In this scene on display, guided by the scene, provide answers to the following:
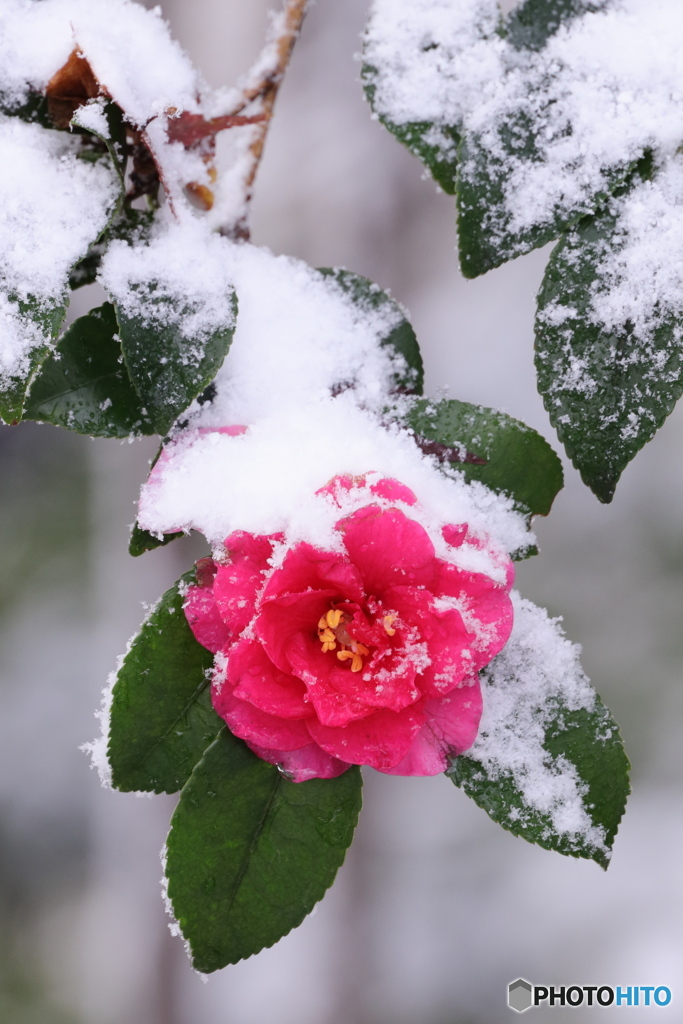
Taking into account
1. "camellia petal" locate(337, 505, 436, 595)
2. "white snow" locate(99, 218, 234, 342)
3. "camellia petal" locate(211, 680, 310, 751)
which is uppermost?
A: "white snow" locate(99, 218, 234, 342)

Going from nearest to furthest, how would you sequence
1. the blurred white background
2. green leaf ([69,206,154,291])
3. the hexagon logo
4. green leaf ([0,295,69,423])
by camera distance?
green leaf ([0,295,69,423]) < green leaf ([69,206,154,291]) < the blurred white background < the hexagon logo

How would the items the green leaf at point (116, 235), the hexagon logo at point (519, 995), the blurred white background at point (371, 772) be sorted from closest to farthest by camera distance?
the green leaf at point (116, 235)
the blurred white background at point (371, 772)
the hexagon logo at point (519, 995)

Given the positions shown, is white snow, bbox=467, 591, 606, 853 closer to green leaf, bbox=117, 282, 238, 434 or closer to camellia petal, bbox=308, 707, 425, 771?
camellia petal, bbox=308, 707, 425, 771

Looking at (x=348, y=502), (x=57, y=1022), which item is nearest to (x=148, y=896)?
(x=57, y=1022)

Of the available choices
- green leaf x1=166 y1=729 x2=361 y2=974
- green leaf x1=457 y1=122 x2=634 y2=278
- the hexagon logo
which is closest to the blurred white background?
the hexagon logo

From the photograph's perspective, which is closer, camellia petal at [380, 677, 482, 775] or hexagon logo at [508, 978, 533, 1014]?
camellia petal at [380, 677, 482, 775]

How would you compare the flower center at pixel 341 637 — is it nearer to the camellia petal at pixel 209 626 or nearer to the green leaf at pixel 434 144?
the camellia petal at pixel 209 626

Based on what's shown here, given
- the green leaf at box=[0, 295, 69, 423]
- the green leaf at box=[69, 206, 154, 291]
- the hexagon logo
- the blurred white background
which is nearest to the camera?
the green leaf at box=[0, 295, 69, 423]

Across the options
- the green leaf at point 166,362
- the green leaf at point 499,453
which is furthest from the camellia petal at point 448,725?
the green leaf at point 166,362
